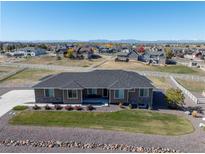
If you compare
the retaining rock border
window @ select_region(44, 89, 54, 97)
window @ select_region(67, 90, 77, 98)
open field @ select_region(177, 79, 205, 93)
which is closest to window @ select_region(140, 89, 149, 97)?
window @ select_region(67, 90, 77, 98)

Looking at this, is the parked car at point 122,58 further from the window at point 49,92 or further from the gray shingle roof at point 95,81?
the window at point 49,92

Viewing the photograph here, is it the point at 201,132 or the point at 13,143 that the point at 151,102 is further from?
the point at 13,143

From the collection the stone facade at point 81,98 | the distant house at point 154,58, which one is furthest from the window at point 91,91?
the distant house at point 154,58

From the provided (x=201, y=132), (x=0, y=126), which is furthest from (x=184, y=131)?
(x=0, y=126)

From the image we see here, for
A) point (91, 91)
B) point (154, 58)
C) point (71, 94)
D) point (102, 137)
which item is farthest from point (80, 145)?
point (154, 58)

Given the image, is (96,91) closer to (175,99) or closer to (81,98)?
(81,98)

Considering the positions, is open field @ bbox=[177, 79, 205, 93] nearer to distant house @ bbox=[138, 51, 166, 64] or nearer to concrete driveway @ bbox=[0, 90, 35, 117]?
distant house @ bbox=[138, 51, 166, 64]
